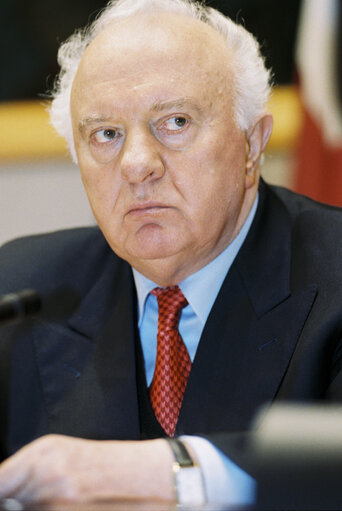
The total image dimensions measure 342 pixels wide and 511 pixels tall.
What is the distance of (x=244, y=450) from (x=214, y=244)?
0.62 meters

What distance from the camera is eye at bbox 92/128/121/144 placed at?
5.41ft

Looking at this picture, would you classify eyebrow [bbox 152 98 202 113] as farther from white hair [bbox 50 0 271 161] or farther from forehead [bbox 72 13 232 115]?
white hair [bbox 50 0 271 161]

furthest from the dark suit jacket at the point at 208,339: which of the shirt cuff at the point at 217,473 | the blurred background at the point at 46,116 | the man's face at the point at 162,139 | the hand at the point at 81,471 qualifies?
the blurred background at the point at 46,116

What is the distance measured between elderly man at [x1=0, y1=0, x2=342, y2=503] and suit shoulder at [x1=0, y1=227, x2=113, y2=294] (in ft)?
0.32

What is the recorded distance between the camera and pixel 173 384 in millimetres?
1621

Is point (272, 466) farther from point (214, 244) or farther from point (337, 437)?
point (214, 244)

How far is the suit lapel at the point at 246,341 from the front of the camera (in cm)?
152

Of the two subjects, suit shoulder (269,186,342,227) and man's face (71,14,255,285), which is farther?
suit shoulder (269,186,342,227)

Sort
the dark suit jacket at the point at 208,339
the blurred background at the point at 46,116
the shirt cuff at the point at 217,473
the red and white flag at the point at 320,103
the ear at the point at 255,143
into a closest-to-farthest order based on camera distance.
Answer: the shirt cuff at the point at 217,473
the dark suit jacket at the point at 208,339
the ear at the point at 255,143
the red and white flag at the point at 320,103
the blurred background at the point at 46,116

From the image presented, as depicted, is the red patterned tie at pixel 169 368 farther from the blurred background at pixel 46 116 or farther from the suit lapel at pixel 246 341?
the blurred background at pixel 46 116

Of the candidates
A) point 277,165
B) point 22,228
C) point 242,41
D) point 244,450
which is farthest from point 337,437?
point 22,228

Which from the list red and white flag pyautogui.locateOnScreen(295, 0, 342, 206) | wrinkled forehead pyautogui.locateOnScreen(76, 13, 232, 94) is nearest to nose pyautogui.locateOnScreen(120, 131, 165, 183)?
wrinkled forehead pyautogui.locateOnScreen(76, 13, 232, 94)

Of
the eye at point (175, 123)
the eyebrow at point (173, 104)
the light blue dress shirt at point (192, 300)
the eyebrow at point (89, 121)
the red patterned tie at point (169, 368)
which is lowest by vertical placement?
the red patterned tie at point (169, 368)

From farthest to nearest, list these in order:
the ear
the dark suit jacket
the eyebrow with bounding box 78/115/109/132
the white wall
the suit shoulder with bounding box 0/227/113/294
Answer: the white wall < the suit shoulder with bounding box 0/227/113/294 < the ear < the eyebrow with bounding box 78/115/109/132 < the dark suit jacket
